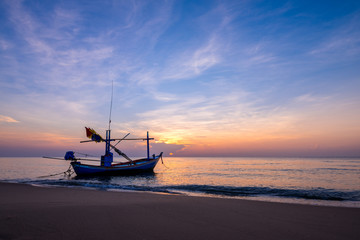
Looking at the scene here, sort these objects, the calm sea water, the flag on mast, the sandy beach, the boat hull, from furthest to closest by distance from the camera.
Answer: the flag on mast
the boat hull
the calm sea water
the sandy beach

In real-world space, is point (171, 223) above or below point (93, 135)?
below

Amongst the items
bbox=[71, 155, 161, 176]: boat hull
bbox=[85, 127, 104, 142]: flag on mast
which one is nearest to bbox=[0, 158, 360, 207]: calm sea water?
bbox=[71, 155, 161, 176]: boat hull

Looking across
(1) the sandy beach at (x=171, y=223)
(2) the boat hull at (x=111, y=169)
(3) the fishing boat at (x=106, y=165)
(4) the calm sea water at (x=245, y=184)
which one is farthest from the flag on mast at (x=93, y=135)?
(1) the sandy beach at (x=171, y=223)

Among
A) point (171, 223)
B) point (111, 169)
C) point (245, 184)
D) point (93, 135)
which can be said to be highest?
point (93, 135)

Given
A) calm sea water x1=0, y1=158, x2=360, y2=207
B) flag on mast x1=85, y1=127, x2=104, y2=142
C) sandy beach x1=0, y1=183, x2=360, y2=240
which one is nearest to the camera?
sandy beach x1=0, y1=183, x2=360, y2=240

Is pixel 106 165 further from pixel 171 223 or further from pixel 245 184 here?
pixel 171 223

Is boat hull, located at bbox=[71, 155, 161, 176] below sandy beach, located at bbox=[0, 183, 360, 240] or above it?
below

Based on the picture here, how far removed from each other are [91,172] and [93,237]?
37.1 metres

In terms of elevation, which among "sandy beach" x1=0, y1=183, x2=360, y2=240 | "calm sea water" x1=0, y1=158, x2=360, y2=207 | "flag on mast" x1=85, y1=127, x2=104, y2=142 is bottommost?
"calm sea water" x1=0, y1=158, x2=360, y2=207

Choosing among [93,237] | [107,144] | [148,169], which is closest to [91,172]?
[107,144]

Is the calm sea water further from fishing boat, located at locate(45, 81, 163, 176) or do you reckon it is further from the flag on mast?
the flag on mast

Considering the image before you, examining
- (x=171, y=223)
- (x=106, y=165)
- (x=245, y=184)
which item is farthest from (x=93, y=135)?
(x=171, y=223)

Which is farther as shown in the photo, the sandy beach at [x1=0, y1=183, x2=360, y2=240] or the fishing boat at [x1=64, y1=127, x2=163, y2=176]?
the fishing boat at [x1=64, y1=127, x2=163, y2=176]

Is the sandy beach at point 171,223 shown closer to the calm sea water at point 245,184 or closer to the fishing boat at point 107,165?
the calm sea water at point 245,184
